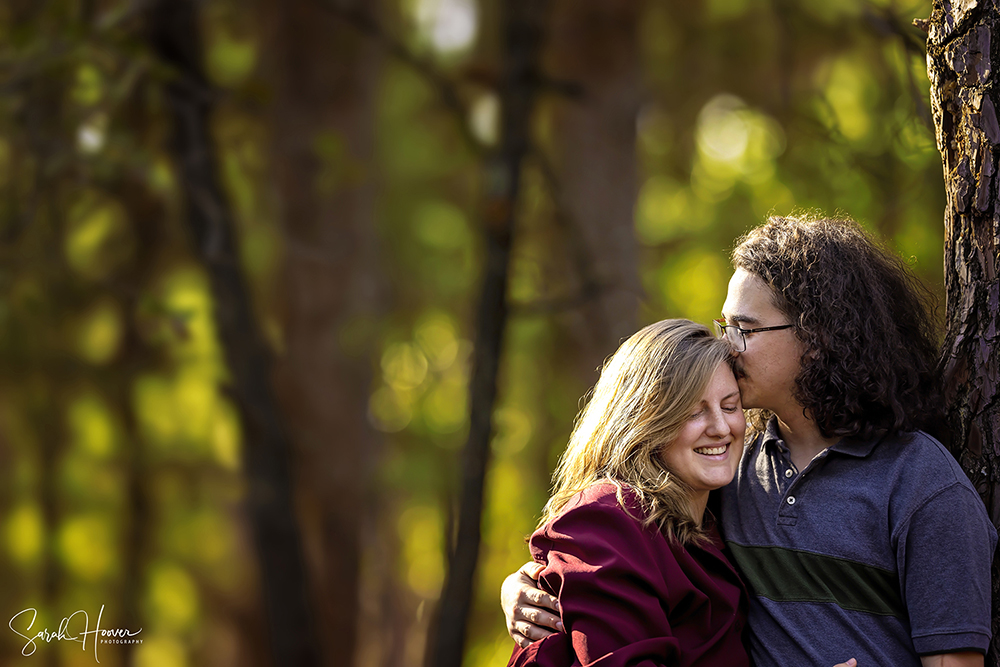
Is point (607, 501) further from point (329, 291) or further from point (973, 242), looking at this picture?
point (329, 291)

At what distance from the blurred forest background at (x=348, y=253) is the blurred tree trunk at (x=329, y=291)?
0.07 feet

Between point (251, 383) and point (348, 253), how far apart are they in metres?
1.33

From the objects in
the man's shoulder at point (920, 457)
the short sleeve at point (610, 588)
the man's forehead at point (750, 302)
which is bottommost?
the short sleeve at point (610, 588)

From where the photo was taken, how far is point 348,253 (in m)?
6.28

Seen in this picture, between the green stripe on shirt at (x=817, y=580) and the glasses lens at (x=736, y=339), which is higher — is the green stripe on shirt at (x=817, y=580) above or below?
below

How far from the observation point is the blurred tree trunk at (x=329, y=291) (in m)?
6.16

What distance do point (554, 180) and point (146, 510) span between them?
17.1 feet

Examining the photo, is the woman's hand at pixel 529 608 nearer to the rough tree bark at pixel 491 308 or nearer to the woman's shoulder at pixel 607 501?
the woman's shoulder at pixel 607 501

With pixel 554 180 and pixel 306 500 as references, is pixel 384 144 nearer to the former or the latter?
pixel 554 180

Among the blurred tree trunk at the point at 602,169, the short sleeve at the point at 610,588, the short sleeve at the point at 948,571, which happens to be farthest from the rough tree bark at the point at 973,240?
the blurred tree trunk at the point at 602,169

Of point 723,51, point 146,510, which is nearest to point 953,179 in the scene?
point 723,51

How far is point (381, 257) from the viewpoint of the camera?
6.57 metres

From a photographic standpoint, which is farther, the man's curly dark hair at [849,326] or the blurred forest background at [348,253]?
the blurred forest background at [348,253]

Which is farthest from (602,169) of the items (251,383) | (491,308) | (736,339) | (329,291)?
(736,339)
